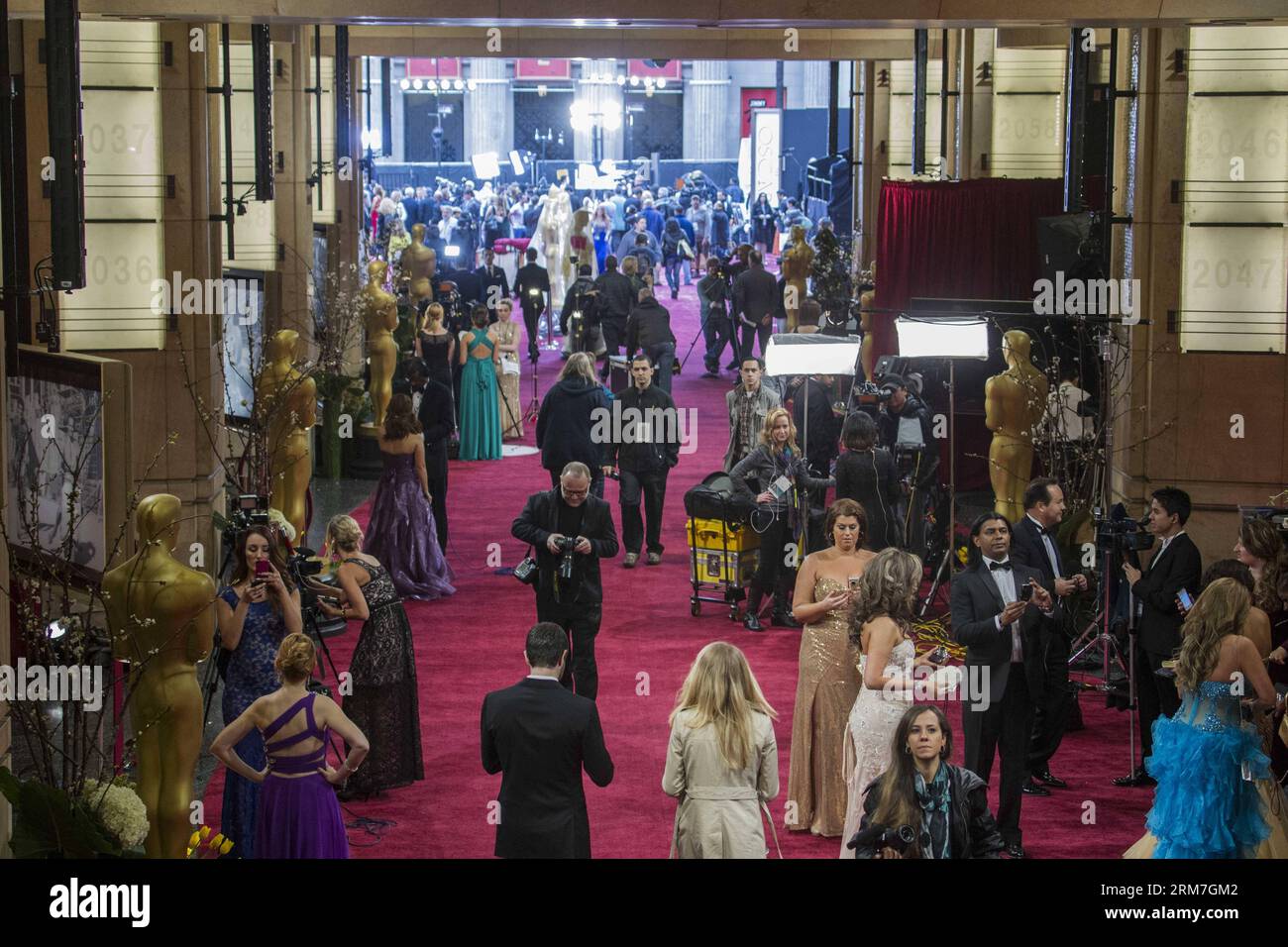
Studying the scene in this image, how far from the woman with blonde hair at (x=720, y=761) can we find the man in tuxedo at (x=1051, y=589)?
244 centimetres

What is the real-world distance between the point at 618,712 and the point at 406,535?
3.11m

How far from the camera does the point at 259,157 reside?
1290cm

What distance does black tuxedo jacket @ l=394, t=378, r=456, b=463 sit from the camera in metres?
13.8

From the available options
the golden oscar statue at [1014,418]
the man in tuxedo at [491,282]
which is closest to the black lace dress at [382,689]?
the golden oscar statue at [1014,418]

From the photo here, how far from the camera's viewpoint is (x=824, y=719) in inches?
346

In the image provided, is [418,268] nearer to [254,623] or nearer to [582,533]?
[582,533]

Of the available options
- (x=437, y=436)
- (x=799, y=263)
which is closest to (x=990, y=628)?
(x=437, y=436)

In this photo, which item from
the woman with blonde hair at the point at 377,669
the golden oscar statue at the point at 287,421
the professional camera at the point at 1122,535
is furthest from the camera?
the golden oscar statue at the point at 287,421

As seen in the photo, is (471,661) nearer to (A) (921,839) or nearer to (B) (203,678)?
(B) (203,678)

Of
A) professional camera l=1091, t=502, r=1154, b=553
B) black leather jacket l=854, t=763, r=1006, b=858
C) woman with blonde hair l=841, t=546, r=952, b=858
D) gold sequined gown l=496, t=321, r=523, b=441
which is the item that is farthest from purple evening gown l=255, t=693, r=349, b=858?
gold sequined gown l=496, t=321, r=523, b=441

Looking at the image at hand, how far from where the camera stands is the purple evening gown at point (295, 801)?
7.32 m

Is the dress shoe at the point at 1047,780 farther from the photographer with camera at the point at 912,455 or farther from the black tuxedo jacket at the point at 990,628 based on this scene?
the photographer with camera at the point at 912,455
